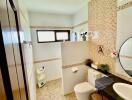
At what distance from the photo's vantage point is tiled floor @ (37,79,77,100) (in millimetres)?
2355

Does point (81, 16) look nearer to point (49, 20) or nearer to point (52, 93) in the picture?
point (49, 20)

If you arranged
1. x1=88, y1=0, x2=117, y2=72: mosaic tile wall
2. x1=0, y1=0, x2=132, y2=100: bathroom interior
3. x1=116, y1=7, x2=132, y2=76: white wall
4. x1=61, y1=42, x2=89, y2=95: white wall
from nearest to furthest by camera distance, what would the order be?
1. x1=0, y1=0, x2=132, y2=100: bathroom interior
2. x1=116, y1=7, x2=132, y2=76: white wall
3. x1=88, y1=0, x2=117, y2=72: mosaic tile wall
4. x1=61, y1=42, x2=89, y2=95: white wall

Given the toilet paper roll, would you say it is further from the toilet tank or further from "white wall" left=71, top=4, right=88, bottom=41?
"white wall" left=71, top=4, right=88, bottom=41

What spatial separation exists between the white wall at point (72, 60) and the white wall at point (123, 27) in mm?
981

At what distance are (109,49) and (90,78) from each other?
861 millimetres

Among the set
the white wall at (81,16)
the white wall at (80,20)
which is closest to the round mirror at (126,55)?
the white wall at (80,20)

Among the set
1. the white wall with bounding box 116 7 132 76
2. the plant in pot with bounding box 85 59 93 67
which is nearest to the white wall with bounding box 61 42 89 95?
the plant in pot with bounding box 85 59 93 67

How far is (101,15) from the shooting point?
2.00 m

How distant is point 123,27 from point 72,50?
4.11ft

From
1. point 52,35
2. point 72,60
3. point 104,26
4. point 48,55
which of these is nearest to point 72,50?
point 72,60

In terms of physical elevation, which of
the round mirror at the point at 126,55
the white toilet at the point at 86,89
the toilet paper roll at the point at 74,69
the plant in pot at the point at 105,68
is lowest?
the white toilet at the point at 86,89

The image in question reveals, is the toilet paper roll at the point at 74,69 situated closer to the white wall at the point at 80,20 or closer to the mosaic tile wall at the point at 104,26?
the mosaic tile wall at the point at 104,26

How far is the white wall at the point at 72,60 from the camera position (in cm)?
235

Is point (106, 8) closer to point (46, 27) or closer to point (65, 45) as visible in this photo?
point (65, 45)
